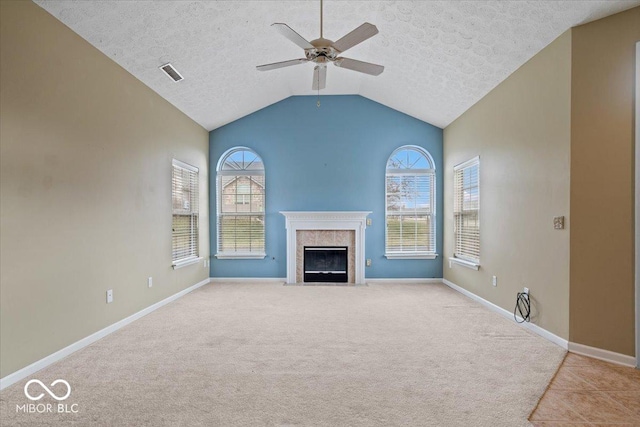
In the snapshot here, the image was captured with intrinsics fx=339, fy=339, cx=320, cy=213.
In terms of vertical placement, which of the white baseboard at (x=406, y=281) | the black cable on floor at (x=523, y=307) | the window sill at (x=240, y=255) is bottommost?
the white baseboard at (x=406, y=281)

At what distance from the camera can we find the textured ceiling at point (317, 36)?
2998mm

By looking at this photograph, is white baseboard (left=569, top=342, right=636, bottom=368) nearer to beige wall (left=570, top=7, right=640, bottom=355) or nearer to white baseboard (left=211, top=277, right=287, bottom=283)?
beige wall (left=570, top=7, right=640, bottom=355)

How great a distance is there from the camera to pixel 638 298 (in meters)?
2.69

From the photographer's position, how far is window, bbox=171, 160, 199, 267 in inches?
198

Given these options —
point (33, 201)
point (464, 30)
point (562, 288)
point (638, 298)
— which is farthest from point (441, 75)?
point (33, 201)

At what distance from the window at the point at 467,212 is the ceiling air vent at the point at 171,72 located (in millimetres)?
4128

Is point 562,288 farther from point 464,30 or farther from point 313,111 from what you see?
point 313,111

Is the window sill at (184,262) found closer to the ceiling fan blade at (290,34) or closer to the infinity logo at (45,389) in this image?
the infinity logo at (45,389)

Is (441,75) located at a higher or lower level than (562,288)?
higher

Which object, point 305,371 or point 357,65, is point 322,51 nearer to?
point 357,65

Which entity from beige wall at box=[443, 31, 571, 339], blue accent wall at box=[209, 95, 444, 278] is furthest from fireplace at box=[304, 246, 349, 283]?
beige wall at box=[443, 31, 571, 339]

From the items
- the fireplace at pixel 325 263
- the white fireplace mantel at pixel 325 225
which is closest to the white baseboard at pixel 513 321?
the white fireplace mantel at pixel 325 225

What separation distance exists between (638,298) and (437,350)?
161cm

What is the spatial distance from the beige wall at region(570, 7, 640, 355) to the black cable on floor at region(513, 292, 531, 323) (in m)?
0.60
